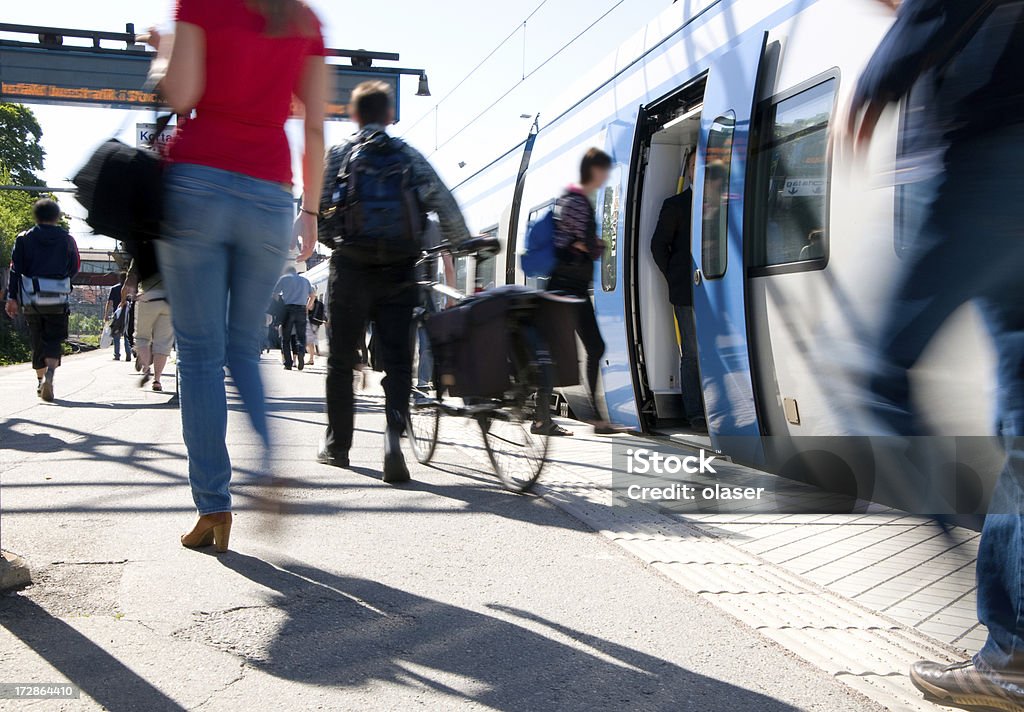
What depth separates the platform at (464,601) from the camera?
233 centimetres

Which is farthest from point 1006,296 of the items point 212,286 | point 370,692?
point 212,286

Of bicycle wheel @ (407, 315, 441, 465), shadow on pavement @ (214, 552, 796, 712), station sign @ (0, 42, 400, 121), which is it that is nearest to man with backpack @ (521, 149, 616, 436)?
bicycle wheel @ (407, 315, 441, 465)

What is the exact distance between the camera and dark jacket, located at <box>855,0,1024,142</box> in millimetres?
1997

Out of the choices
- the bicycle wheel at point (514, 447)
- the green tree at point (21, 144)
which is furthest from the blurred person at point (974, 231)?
the green tree at point (21, 144)

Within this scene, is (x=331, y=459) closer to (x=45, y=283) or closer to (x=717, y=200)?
(x=717, y=200)

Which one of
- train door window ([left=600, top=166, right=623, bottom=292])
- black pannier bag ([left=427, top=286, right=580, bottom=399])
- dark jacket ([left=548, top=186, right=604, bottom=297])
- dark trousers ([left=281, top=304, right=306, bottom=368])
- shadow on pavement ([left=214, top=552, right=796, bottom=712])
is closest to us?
shadow on pavement ([left=214, top=552, right=796, bottom=712])

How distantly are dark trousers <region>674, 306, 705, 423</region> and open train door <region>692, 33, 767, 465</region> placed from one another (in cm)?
102

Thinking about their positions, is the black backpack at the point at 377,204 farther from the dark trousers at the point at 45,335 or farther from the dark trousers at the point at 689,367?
the dark trousers at the point at 45,335

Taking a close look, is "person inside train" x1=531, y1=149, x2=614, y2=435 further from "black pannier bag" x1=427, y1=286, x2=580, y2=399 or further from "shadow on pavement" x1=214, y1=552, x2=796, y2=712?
"shadow on pavement" x1=214, y1=552, x2=796, y2=712

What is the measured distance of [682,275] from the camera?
6812mm

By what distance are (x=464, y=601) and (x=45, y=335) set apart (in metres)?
8.10

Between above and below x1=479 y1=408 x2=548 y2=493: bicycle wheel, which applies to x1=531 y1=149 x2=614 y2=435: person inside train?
above

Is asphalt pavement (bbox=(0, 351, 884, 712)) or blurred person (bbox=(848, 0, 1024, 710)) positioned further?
asphalt pavement (bbox=(0, 351, 884, 712))

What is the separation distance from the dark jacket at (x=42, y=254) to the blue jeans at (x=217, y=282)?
7180 millimetres
